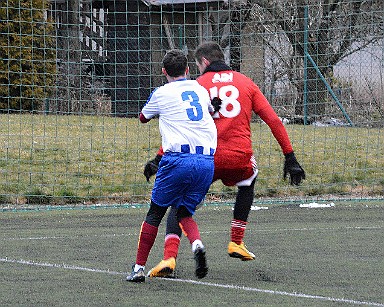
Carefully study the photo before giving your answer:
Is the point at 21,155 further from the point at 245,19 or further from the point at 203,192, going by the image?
the point at 203,192

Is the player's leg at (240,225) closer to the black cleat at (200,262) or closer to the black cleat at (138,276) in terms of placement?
the black cleat at (200,262)

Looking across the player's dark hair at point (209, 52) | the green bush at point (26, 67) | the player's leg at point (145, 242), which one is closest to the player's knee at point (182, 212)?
the player's leg at point (145, 242)

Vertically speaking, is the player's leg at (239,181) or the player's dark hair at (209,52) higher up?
the player's dark hair at (209,52)

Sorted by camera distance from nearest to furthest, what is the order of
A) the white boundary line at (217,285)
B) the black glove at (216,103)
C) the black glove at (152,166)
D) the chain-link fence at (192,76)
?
1. the white boundary line at (217,285)
2. the black glove at (152,166)
3. the black glove at (216,103)
4. the chain-link fence at (192,76)

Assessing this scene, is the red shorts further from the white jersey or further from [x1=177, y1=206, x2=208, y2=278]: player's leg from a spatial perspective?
[x1=177, y1=206, x2=208, y2=278]: player's leg

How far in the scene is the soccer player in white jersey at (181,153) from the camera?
7176 millimetres

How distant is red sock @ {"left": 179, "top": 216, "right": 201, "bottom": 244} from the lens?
23.8 ft

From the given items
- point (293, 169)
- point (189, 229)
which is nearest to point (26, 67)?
point (293, 169)

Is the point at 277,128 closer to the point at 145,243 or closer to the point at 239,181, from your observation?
the point at 239,181

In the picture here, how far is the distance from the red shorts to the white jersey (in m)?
0.56

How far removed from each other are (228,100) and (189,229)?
3.75 ft

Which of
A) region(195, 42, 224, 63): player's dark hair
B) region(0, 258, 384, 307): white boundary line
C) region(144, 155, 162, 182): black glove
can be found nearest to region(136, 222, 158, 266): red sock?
region(0, 258, 384, 307): white boundary line

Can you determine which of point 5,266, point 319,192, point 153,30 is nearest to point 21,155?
point 153,30

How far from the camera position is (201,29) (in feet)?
52.0
